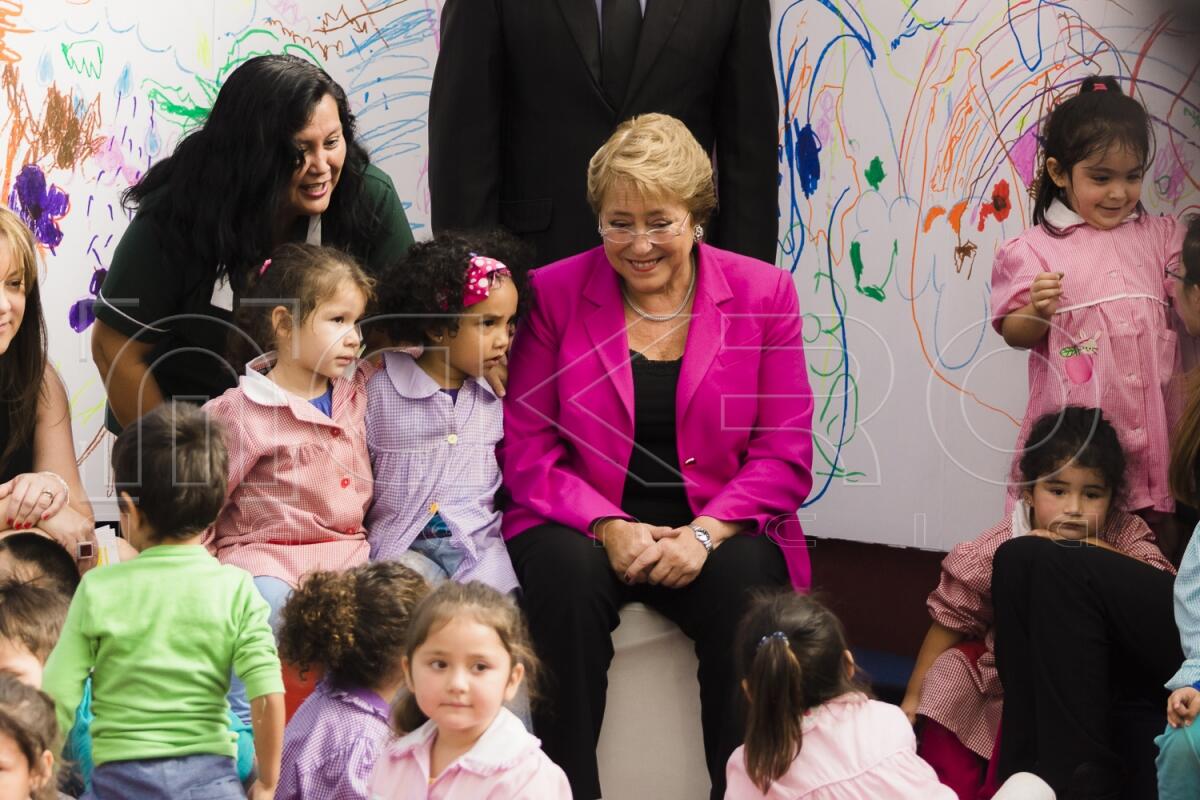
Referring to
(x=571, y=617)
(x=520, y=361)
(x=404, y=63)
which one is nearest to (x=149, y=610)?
(x=571, y=617)

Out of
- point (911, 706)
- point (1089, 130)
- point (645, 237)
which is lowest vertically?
point (911, 706)

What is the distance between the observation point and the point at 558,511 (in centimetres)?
286

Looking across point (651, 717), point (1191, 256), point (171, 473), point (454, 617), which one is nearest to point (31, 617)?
point (171, 473)

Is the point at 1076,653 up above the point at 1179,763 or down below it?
above

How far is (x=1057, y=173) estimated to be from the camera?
10.2 feet

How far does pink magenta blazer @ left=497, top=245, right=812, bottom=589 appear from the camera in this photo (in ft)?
9.50

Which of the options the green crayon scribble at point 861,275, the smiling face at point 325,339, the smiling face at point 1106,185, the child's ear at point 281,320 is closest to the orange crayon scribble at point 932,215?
the green crayon scribble at point 861,275

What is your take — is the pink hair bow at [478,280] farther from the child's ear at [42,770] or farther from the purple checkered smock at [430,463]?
the child's ear at [42,770]

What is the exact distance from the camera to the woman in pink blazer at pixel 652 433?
2748 mm

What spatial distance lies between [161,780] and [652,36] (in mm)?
1787

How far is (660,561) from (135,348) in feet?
3.66

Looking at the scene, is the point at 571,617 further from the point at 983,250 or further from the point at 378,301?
the point at 983,250

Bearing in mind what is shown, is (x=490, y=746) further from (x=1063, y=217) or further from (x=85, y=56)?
(x=85, y=56)

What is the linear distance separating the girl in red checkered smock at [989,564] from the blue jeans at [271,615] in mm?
1212
